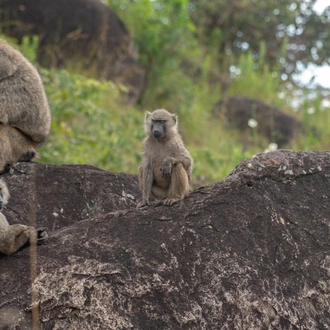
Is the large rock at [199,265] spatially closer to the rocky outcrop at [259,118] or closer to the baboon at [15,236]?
the baboon at [15,236]

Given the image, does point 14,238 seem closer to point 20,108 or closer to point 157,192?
point 157,192

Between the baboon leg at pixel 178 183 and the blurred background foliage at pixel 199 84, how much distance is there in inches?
161

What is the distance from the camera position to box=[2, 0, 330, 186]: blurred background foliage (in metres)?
9.84

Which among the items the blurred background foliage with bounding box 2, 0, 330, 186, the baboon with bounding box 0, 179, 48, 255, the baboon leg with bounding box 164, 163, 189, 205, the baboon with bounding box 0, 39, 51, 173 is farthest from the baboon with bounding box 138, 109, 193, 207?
the blurred background foliage with bounding box 2, 0, 330, 186

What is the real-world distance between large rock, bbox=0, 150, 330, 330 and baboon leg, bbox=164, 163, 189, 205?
55 cm

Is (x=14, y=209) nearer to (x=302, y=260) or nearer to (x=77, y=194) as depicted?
(x=77, y=194)

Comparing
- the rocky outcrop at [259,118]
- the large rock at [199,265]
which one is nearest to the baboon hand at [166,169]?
the large rock at [199,265]

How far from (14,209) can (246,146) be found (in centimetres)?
893

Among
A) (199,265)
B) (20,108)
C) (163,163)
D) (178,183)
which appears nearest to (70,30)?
(20,108)

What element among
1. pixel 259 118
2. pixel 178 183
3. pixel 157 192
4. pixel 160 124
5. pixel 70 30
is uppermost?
pixel 160 124

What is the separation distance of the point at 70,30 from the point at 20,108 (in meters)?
7.03

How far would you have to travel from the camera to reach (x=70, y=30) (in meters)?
12.9

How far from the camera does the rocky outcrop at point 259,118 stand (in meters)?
14.1

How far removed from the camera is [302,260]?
12.9ft
